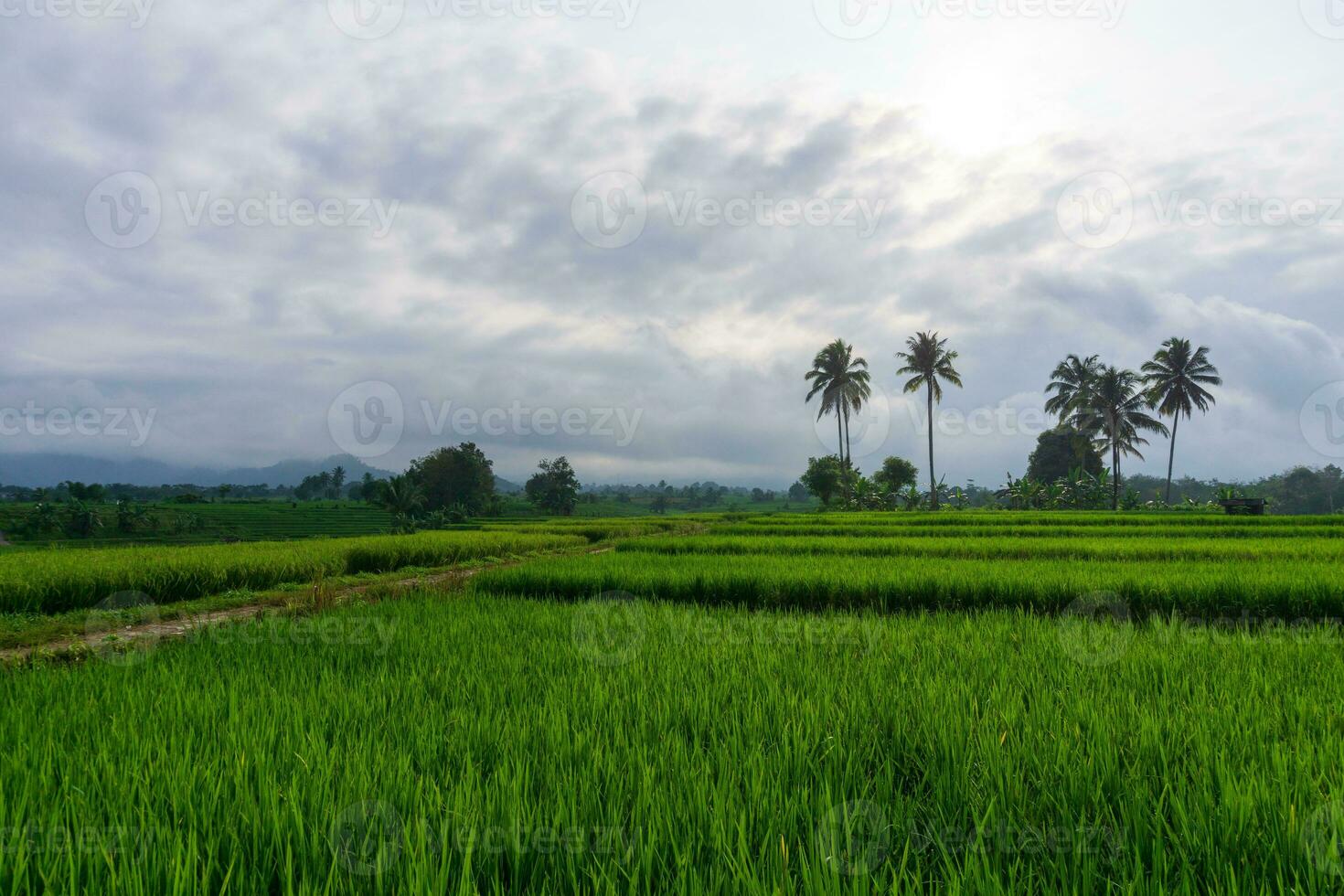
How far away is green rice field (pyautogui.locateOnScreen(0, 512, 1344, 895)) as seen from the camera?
5.46 ft

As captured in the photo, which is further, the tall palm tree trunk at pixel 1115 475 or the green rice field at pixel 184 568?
the tall palm tree trunk at pixel 1115 475

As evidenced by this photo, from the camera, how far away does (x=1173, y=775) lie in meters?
2.31

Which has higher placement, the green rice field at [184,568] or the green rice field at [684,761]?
the green rice field at [684,761]

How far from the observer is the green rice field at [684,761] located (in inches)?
65.6
